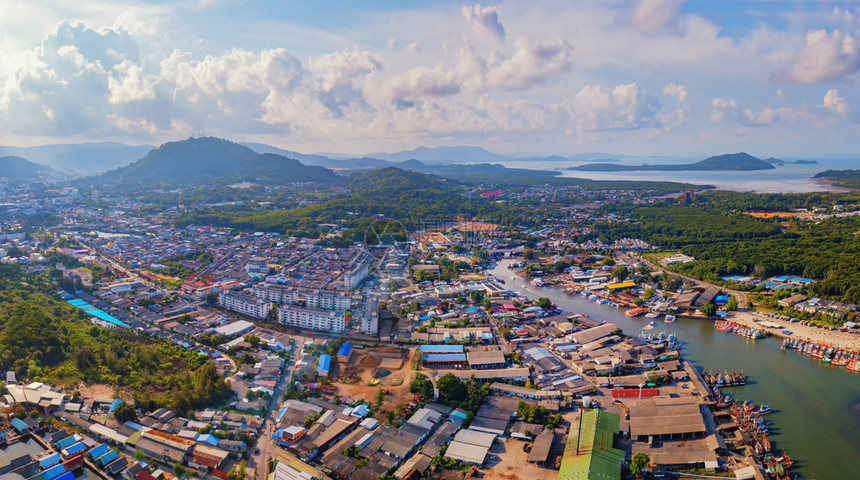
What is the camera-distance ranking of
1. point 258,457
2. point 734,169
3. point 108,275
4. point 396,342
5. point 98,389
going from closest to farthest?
point 258,457 → point 98,389 → point 396,342 → point 108,275 → point 734,169

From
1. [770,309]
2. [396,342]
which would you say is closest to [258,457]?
[396,342]

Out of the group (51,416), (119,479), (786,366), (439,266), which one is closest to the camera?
(119,479)

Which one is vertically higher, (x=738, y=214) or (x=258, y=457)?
(x=738, y=214)

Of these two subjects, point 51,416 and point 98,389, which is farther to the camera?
point 98,389

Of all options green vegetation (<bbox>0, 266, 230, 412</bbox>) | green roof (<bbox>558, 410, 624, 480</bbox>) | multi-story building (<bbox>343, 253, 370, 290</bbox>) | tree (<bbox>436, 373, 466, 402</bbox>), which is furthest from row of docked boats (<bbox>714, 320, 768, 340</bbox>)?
green vegetation (<bbox>0, 266, 230, 412</bbox>)

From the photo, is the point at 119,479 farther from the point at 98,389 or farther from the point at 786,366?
the point at 786,366

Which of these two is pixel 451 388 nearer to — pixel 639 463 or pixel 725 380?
pixel 639 463

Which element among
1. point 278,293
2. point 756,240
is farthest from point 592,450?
point 756,240
